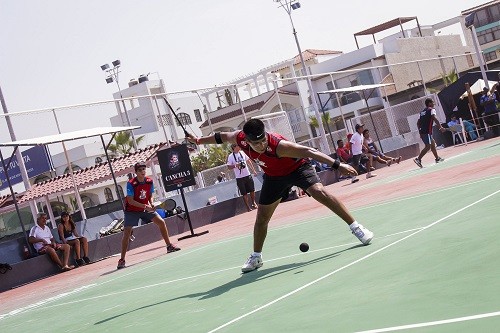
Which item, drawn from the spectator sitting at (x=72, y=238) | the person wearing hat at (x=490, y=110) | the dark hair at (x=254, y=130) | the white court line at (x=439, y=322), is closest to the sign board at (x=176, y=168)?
the spectator sitting at (x=72, y=238)

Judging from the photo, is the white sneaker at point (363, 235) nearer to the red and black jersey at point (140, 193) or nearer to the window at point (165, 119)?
the red and black jersey at point (140, 193)

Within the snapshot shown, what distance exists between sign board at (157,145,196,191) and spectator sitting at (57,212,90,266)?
8.63ft

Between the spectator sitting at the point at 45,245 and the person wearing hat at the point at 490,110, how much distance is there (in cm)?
1833

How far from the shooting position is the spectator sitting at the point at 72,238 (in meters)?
22.1

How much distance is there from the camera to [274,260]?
38.8 ft

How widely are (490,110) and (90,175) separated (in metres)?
15.2

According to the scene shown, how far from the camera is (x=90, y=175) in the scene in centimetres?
3478

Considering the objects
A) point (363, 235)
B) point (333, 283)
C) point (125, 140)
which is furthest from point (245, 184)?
point (333, 283)

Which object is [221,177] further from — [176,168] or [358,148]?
[176,168]

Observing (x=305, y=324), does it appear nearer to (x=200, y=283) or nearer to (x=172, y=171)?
(x=200, y=283)

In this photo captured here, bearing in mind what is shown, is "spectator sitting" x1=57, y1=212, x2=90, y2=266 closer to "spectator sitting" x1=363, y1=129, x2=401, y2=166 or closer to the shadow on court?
"spectator sitting" x1=363, y1=129, x2=401, y2=166

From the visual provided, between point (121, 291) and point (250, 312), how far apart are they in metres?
5.58

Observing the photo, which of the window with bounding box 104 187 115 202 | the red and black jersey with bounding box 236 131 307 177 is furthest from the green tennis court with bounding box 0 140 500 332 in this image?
the window with bounding box 104 187 115 202

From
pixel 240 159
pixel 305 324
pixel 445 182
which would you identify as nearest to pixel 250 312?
pixel 305 324
